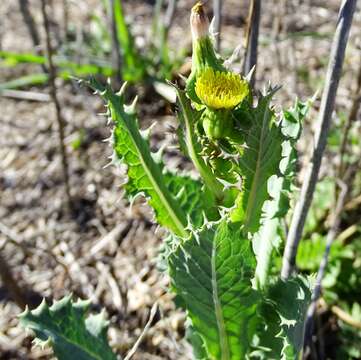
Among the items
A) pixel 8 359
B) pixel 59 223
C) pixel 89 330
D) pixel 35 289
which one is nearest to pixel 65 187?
pixel 59 223

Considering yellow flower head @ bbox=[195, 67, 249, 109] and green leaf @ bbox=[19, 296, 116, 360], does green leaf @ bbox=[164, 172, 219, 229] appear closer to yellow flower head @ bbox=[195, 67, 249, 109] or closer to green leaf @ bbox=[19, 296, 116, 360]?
green leaf @ bbox=[19, 296, 116, 360]

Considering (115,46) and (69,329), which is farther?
(115,46)

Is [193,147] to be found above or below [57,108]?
above

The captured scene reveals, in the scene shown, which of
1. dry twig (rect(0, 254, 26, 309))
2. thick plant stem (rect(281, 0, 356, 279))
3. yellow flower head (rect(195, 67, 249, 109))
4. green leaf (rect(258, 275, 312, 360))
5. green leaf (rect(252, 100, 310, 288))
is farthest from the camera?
dry twig (rect(0, 254, 26, 309))

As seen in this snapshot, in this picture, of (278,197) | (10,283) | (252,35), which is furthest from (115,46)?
(278,197)

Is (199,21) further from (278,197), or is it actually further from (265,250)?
(265,250)

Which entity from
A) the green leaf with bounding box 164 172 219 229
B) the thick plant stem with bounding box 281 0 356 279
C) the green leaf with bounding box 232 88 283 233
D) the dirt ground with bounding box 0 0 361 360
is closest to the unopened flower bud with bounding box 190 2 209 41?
the green leaf with bounding box 232 88 283 233

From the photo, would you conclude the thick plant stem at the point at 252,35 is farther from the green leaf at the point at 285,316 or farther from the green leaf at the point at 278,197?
the green leaf at the point at 285,316
